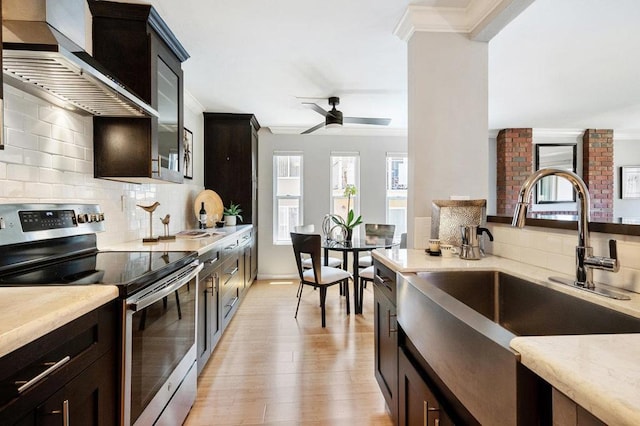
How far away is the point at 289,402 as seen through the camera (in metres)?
1.84

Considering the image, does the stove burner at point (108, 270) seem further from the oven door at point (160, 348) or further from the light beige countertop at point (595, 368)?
the light beige countertop at point (595, 368)

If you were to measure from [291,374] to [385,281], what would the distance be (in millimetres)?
1087

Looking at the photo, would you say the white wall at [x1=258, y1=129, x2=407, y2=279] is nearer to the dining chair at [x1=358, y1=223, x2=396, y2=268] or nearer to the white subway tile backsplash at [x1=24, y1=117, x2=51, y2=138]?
the dining chair at [x1=358, y1=223, x2=396, y2=268]

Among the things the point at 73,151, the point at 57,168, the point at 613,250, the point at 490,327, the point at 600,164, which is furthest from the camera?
the point at 600,164

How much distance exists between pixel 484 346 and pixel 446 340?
0.59ft

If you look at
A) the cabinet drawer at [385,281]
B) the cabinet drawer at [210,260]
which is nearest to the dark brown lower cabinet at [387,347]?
the cabinet drawer at [385,281]

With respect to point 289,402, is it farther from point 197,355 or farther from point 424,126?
point 424,126

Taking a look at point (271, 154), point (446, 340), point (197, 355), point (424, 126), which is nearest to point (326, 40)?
point (424, 126)

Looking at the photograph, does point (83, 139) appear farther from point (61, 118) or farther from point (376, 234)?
point (376, 234)

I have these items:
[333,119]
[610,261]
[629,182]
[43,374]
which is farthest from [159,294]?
[629,182]

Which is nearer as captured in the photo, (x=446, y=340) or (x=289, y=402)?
(x=446, y=340)

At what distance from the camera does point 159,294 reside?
130 centimetres

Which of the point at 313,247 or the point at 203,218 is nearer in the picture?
the point at 313,247

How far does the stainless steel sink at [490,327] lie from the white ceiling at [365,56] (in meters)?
1.77
